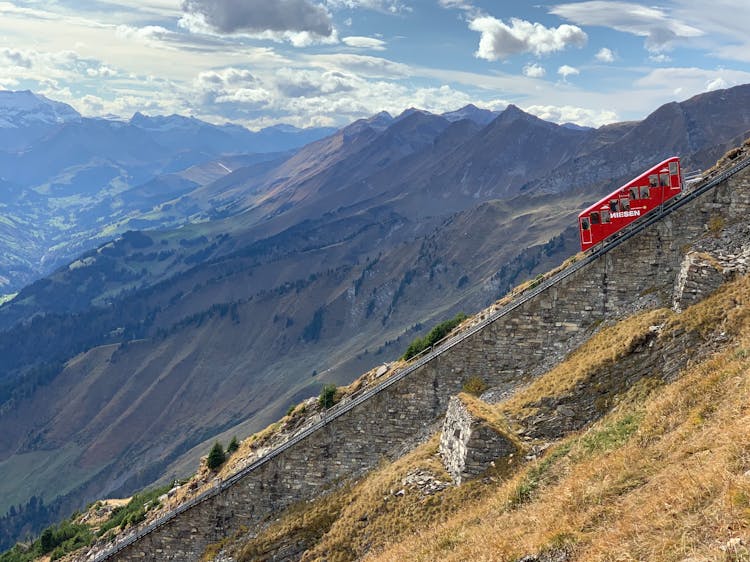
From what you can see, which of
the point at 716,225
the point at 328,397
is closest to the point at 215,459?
the point at 328,397

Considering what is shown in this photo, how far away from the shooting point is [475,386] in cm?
3669

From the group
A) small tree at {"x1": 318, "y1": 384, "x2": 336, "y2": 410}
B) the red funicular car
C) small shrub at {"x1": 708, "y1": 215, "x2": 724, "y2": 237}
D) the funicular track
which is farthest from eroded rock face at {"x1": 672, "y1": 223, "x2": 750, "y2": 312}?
small tree at {"x1": 318, "y1": 384, "x2": 336, "y2": 410}

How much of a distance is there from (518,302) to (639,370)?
10188 millimetres

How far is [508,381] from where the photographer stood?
3597cm

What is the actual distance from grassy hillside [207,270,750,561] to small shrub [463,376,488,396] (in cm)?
376

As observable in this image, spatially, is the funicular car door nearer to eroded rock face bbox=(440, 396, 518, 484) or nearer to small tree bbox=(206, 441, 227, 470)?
eroded rock face bbox=(440, 396, 518, 484)

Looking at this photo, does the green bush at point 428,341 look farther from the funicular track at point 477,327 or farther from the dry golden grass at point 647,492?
the dry golden grass at point 647,492

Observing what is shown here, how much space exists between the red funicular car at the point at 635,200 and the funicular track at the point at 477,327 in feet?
2.88

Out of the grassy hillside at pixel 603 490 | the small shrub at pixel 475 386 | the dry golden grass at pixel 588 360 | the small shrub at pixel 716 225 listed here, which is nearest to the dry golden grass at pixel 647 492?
the grassy hillside at pixel 603 490

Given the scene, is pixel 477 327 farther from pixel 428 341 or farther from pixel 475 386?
pixel 428 341

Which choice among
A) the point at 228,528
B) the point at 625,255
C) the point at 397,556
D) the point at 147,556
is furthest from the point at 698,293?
the point at 147,556

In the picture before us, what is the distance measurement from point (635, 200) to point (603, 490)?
27.0m

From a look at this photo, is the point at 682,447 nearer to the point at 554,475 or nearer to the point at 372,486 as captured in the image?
the point at 554,475

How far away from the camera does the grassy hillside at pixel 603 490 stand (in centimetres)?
1323
